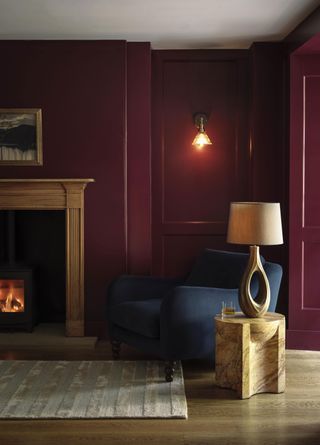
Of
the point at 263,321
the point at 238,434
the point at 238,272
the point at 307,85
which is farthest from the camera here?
the point at 307,85

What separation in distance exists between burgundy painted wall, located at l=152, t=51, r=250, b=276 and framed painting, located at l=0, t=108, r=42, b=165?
104 centimetres

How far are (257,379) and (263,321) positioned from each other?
36cm

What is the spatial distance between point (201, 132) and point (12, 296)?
2.15 m

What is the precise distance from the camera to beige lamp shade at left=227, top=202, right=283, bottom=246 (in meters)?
4.09

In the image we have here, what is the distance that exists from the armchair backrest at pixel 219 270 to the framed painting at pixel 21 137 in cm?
161

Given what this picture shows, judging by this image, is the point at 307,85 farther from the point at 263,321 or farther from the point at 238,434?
the point at 238,434

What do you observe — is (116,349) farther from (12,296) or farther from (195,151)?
(195,151)

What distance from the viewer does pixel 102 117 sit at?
18.1ft

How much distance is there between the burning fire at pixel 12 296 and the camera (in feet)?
18.0

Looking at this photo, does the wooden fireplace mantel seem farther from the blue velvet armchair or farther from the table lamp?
the table lamp

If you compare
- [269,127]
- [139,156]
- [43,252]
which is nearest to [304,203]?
[269,127]

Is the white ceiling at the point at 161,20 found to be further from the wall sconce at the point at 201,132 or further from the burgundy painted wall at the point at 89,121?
the wall sconce at the point at 201,132

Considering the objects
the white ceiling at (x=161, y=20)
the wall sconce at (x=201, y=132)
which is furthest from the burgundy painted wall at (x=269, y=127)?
the wall sconce at (x=201, y=132)

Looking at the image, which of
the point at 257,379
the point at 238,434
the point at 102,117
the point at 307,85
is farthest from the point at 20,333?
the point at 307,85
